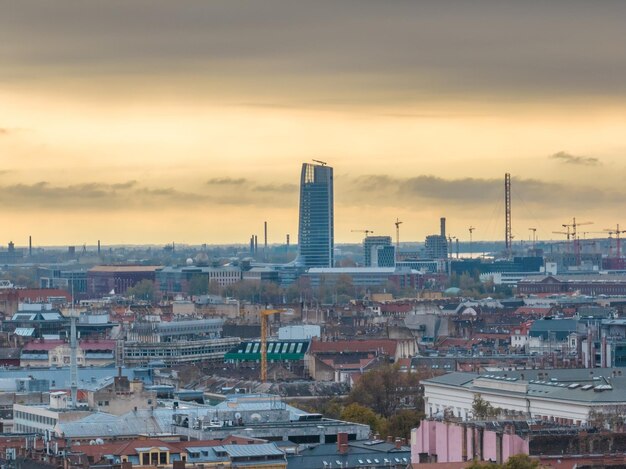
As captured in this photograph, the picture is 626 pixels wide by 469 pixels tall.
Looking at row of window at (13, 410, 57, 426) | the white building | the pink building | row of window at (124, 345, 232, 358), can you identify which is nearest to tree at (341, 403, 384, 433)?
the white building

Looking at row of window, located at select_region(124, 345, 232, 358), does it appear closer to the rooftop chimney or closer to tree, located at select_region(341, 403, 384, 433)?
tree, located at select_region(341, 403, 384, 433)

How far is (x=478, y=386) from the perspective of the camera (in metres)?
96.2

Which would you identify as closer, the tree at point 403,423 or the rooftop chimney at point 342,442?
the rooftop chimney at point 342,442

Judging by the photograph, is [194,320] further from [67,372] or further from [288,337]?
[67,372]

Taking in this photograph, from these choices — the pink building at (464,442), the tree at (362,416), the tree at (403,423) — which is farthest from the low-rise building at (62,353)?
the pink building at (464,442)

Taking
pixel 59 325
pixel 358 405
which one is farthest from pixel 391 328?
pixel 358 405

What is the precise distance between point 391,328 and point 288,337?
7.76m

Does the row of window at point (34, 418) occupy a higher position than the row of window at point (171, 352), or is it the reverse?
the row of window at point (171, 352)

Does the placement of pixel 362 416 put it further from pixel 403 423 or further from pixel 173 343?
pixel 173 343

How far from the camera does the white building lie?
82688 millimetres

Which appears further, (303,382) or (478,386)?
(303,382)

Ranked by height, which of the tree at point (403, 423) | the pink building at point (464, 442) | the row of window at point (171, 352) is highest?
the row of window at point (171, 352)

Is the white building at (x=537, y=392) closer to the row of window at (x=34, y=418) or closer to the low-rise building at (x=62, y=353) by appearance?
the row of window at (x=34, y=418)

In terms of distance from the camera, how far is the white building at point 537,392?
82.7 m
